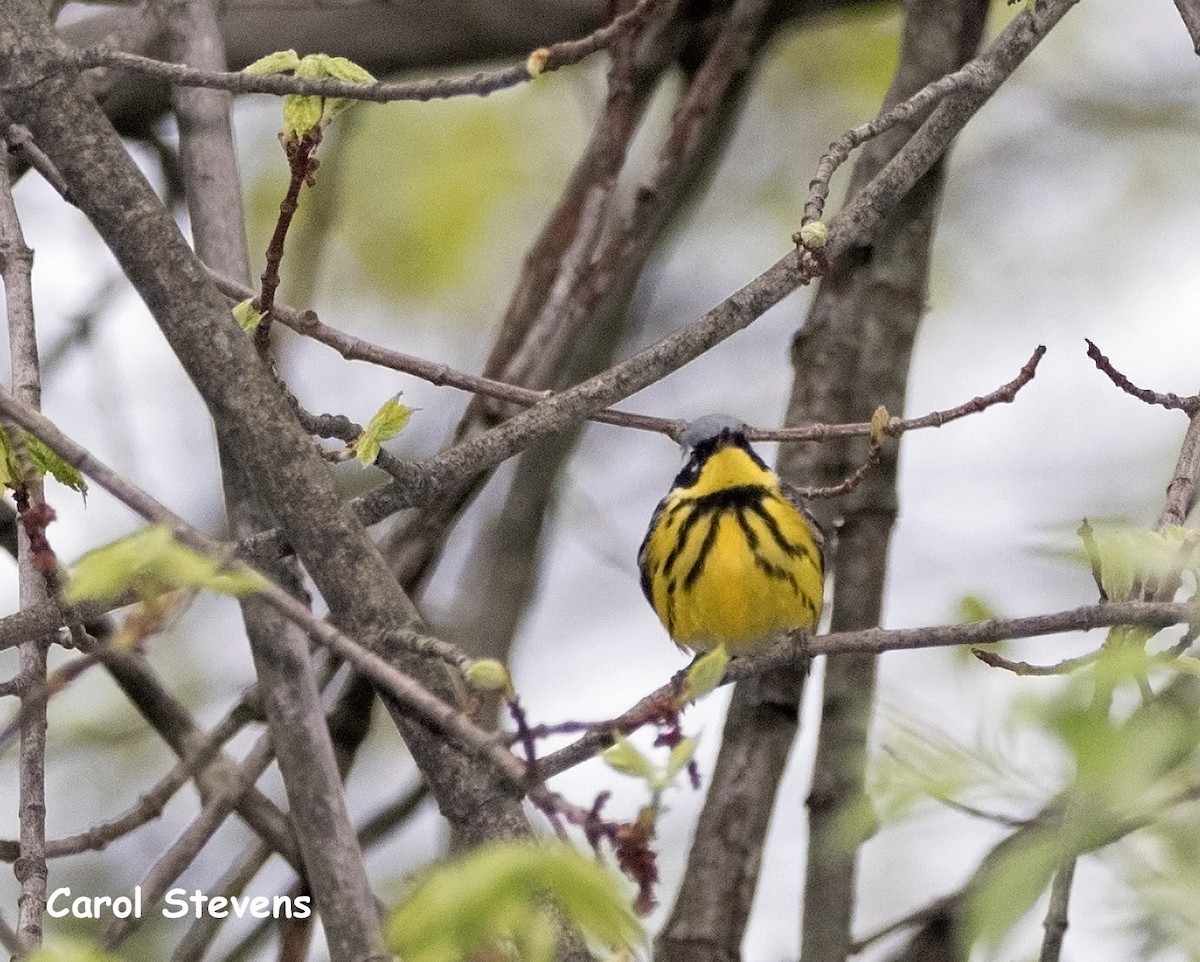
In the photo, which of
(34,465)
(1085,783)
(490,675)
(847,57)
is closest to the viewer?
(1085,783)

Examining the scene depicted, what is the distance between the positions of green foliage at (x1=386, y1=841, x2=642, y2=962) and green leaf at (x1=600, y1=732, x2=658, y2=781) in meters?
0.15

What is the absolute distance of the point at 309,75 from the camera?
205 cm

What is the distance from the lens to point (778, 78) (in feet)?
20.3

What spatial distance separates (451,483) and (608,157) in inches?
55.9

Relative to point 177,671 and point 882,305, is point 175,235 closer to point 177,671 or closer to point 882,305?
point 882,305

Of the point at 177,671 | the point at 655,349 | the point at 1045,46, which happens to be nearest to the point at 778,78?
the point at 1045,46

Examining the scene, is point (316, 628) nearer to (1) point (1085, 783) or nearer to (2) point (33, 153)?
(1) point (1085, 783)

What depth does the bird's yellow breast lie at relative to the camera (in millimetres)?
3633

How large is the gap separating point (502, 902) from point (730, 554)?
2406 millimetres

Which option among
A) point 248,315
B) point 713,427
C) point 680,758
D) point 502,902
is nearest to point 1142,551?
point 680,758

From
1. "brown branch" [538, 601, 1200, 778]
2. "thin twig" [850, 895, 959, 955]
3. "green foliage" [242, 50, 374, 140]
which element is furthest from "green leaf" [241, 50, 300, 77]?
"thin twig" [850, 895, 959, 955]

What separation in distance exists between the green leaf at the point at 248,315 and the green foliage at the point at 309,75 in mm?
271

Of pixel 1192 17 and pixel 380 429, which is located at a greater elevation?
pixel 1192 17

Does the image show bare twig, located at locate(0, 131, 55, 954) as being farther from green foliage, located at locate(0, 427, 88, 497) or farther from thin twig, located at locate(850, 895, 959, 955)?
thin twig, located at locate(850, 895, 959, 955)
